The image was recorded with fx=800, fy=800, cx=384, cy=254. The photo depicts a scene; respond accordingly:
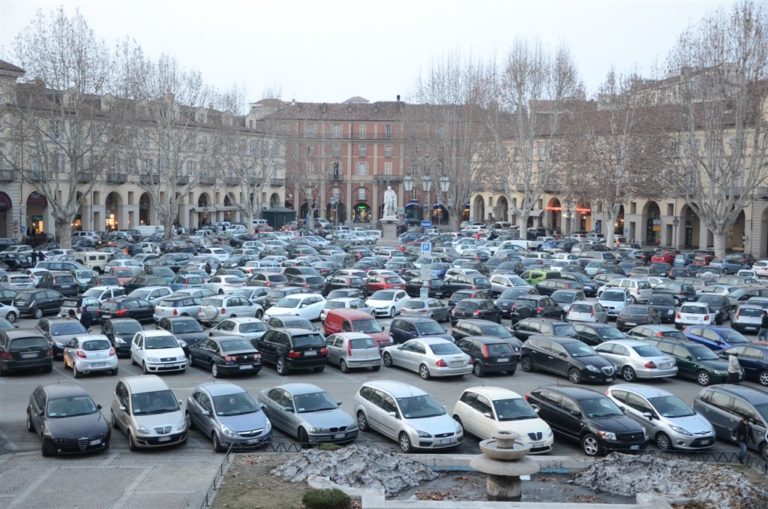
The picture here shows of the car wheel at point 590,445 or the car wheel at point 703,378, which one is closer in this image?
the car wheel at point 590,445

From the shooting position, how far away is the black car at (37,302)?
112 ft

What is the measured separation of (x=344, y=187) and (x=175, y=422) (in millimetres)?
100256

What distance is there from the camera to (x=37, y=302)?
3441 centimetres

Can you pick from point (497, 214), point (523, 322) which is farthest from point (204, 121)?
point (523, 322)

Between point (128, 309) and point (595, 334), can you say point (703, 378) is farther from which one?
point (128, 309)

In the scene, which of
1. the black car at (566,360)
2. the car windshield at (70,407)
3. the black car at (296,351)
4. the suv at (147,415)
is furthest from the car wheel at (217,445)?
the black car at (566,360)

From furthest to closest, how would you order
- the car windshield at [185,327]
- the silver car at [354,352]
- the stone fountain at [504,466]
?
the car windshield at [185,327] → the silver car at [354,352] → the stone fountain at [504,466]

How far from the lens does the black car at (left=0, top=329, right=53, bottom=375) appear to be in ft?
76.2

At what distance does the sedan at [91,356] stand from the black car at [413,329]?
9429 mm

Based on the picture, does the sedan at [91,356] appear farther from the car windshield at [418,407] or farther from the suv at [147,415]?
the car windshield at [418,407]

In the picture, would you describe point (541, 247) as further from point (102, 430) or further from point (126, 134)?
point (102, 430)

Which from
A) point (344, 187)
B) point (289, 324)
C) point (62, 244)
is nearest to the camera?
point (289, 324)

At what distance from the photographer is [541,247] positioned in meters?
63.0

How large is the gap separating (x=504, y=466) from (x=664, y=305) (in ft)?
80.5
